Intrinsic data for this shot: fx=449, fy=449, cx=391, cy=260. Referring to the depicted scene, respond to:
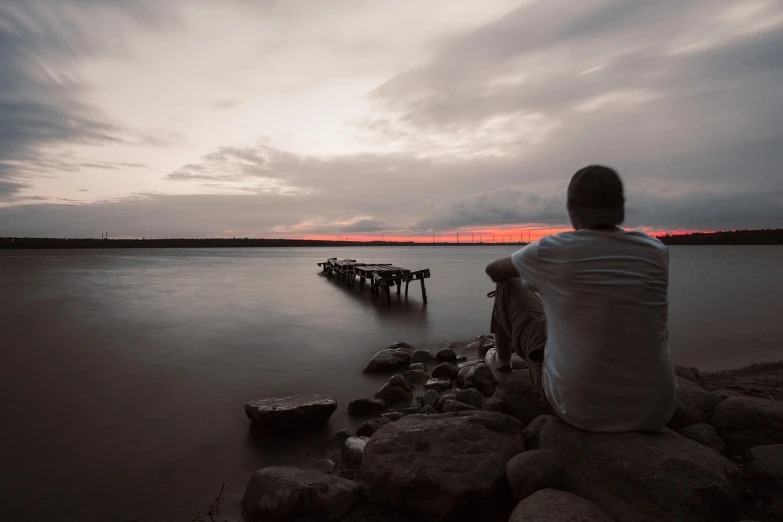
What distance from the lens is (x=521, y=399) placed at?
404cm

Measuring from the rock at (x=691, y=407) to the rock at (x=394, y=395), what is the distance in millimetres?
3219

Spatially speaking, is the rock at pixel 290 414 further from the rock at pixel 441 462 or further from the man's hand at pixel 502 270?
the man's hand at pixel 502 270

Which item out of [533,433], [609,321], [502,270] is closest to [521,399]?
[533,433]

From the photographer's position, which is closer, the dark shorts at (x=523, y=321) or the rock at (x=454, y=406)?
the dark shorts at (x=523, y=321)

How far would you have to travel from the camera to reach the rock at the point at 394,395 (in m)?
6.00

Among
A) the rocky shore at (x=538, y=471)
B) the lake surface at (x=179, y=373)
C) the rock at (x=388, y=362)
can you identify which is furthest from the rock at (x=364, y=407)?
the rock at (x=388, y=362)

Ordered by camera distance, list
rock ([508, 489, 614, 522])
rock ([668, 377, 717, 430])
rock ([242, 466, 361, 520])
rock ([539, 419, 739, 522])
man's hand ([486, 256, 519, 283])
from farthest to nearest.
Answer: rock ([668, 377, 717, 430]) → rock ([242, 466, 361, 520]) → man's hand ([486, 256, 519, 283]) → rock ([539, 419, 739, 522]) → rock ([508, 489, 614, 522])

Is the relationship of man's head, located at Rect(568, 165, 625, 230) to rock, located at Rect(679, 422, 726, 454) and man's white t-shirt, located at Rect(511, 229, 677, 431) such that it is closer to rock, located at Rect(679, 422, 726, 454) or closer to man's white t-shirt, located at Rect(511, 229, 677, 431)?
man's white t-shirt, located at Rect(511, 229, 677, 431)

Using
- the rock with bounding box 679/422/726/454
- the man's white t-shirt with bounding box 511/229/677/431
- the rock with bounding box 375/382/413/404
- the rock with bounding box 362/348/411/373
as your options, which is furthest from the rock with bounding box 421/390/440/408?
the man's white t-shirt with bounding box 511/229/677/431

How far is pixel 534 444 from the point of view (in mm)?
3332

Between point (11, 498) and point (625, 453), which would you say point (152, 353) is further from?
point (625, 453)

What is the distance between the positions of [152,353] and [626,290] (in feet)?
30.2

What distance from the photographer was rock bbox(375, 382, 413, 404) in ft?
19.7

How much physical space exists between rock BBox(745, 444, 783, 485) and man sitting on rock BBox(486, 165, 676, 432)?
2.53 ft
